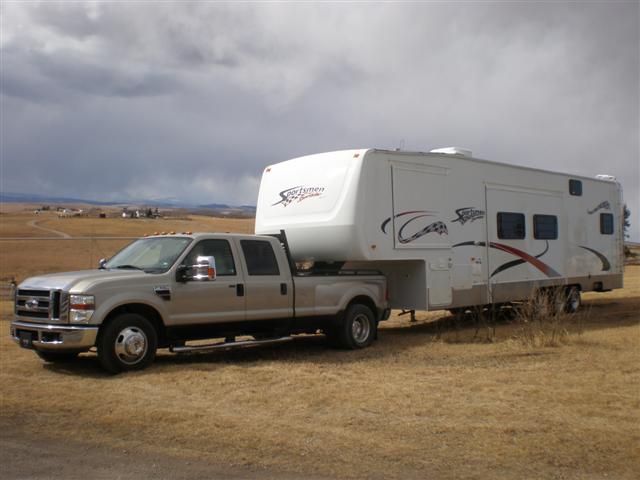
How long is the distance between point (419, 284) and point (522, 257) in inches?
135

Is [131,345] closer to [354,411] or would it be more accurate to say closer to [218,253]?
[218,253]

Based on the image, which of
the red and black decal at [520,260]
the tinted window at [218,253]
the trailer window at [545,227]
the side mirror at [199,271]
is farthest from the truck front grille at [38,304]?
the trailer window at [545,227]

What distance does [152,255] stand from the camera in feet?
32.3

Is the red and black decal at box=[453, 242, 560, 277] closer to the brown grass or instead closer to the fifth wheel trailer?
the fifth wheel trailer

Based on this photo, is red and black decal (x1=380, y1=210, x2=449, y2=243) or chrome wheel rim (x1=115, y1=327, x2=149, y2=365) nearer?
chrome wheel rim (x1=115, y1=327, x2=149, y2=365)

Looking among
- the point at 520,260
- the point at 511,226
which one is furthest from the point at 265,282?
the point at 520,260

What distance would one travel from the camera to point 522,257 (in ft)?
48.4

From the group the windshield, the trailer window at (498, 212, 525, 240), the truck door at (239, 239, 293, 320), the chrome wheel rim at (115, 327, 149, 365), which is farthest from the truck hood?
the trailer window at (498, 212, 525, 240)

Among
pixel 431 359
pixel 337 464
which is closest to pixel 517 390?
pixel 431 359

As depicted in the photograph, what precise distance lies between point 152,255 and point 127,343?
1.52 meters

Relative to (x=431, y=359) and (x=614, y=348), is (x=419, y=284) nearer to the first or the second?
(x=431, y=359)

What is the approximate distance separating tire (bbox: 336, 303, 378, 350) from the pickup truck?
2 centimetres

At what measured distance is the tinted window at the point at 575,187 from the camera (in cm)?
1633

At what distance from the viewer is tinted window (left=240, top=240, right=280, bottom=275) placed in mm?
10367
